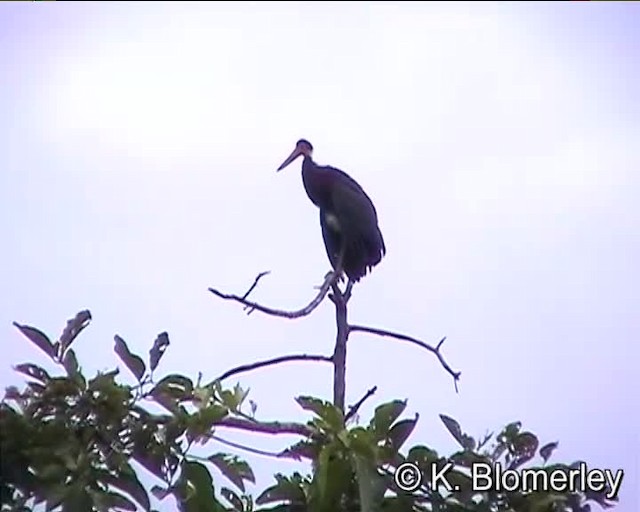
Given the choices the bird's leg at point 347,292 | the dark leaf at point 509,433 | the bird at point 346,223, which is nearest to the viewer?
the dark leaf at point 509,433

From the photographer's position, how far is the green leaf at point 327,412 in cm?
87

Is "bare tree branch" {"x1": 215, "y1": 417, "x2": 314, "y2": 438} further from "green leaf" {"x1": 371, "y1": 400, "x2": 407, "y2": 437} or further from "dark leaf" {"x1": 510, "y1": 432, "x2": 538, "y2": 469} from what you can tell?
"dark leaf" {"x1": 510, "y1": 432, "x2": 538, "y2": 469}

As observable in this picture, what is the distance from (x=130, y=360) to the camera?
896 mm

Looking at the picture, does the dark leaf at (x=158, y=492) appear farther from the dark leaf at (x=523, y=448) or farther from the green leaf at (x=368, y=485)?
the dark leaf at (x=523, y=448)

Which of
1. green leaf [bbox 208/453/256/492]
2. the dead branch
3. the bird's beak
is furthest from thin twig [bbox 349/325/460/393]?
the bird's beak

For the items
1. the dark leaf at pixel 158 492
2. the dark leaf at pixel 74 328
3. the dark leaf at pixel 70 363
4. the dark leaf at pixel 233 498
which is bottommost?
the dark leaf at pixel 158 492

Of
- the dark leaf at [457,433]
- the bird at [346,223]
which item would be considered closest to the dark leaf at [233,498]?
the dark leaf at [457,433]

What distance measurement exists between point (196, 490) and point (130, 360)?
151 millimetres

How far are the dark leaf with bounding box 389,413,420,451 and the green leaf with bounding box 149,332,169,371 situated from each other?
25cm

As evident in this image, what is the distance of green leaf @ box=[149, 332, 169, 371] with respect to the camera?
0.89 metres

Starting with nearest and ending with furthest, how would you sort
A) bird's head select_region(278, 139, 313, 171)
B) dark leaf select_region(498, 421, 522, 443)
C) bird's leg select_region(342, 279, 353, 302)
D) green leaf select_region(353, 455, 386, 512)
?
green leaf select_region(353, 455, 386, 512), dark leaf select_region(498, 421, 522, 443), bird's leg select_region(342, 279, 353, 302), bird's head select_region(278, 139, 313, 171)

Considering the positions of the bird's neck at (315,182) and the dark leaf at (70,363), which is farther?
the bird's neck at (315,182)

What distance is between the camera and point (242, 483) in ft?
2.96

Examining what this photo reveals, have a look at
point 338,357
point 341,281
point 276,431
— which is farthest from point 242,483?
point 341,281
